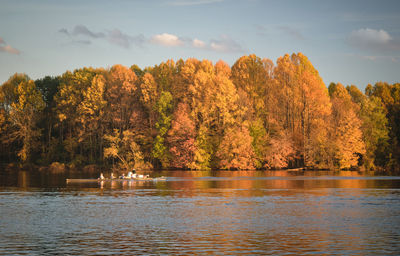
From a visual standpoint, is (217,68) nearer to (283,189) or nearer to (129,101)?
(129,101)

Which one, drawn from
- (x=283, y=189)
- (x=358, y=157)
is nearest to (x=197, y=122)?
(x=358, y=157)

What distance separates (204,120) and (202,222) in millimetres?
66854

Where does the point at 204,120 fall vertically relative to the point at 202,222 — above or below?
above

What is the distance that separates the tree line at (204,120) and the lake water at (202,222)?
4366 centimetres

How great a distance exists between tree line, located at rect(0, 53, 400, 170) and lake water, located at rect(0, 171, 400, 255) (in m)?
43.7

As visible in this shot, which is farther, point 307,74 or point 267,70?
point 267,70

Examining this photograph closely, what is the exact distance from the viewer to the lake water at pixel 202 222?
82.0ft

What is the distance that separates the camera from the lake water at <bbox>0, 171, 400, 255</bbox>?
82.0ft

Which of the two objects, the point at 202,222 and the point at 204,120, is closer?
the point at 202,222

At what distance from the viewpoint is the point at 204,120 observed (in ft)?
324

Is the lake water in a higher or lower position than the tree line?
lower

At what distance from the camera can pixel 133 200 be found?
45.1 m

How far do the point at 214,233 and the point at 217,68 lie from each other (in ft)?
272

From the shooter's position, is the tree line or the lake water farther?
the tree line
